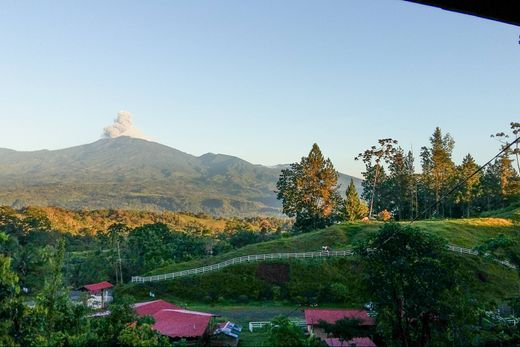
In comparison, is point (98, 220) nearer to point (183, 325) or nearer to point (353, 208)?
point (353, 208)

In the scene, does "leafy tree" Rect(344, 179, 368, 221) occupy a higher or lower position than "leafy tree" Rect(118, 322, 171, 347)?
higher

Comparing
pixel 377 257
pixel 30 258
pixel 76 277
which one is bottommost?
pixel 76 277

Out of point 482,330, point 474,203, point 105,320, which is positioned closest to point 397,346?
point 482,330

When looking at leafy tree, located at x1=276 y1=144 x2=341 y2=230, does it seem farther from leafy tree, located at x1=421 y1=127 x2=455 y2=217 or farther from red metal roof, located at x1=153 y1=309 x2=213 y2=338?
red metal roof, located at x1=153 y1=309 x2=213 y2=338

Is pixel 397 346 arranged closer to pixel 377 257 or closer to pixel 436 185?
pixel 377 257

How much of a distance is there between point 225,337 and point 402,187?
4219cm

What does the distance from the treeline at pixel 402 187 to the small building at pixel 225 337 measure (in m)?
33.1

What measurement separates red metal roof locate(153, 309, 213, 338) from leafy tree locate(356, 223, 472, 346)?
8.76 meters

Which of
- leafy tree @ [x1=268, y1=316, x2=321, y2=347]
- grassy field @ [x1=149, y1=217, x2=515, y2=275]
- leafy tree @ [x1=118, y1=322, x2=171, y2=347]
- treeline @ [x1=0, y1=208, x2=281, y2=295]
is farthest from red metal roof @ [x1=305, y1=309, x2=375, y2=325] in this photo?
treeline @ [x1=0, y1=208, x2=281, y2=295]

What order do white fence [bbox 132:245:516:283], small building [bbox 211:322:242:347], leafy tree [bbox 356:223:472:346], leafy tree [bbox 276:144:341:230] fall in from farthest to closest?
leafy tree [bbox 276:144:341:230]
white fence [bbox 132:245:516:283]
small building [bbox 211:322:242:347]
leafy tree [bbox 356:223:472:346]

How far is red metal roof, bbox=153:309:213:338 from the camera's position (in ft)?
67.1

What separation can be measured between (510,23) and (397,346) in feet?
40.7

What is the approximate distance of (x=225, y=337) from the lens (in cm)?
2158

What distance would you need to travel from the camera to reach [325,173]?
5469cm
